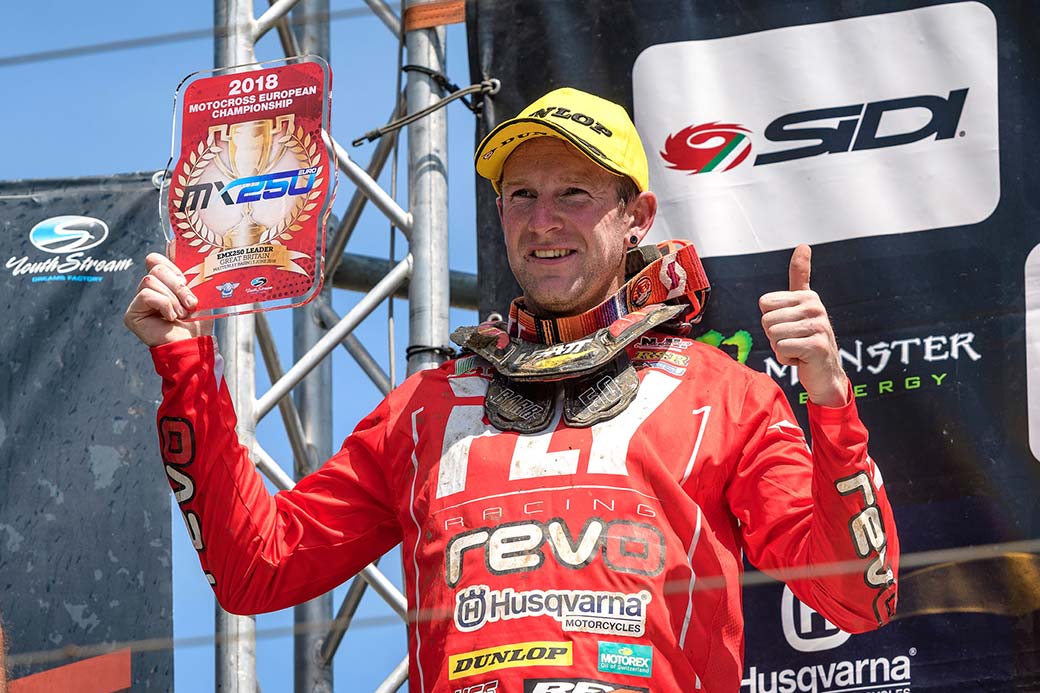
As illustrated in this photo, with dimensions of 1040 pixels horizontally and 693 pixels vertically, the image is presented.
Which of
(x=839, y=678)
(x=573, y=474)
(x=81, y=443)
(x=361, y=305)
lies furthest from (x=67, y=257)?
(x=839, y=678)

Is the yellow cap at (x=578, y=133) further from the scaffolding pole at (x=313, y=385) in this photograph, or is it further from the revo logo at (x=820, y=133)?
the scaffolding pole at (x=313, y=385)

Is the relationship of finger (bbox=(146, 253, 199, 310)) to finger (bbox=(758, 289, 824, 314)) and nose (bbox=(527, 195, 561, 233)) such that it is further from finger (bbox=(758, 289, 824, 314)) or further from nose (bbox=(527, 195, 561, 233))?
finger (bbox=(758, 289, 824, 314))

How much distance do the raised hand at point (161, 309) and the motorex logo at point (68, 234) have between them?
1225 millimetres

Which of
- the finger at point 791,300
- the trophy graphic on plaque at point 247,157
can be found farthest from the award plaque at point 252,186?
the finger at point 791,300

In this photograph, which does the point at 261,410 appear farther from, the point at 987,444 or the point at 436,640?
the point at 987,444

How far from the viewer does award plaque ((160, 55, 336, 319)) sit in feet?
10.7

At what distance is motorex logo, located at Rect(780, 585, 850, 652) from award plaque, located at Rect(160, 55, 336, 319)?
143cm

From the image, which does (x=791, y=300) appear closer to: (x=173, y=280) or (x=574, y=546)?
(x=574, y=546)

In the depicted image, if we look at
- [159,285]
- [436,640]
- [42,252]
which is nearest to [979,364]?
[436,640]

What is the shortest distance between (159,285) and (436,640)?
30.5 inches

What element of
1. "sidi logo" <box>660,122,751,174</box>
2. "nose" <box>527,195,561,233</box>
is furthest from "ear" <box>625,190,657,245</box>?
"sidi logo" <box>660,122,751,174</box>

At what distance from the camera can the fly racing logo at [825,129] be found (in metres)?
4.12

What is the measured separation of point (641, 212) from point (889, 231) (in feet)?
2.85

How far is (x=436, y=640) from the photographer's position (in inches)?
122
